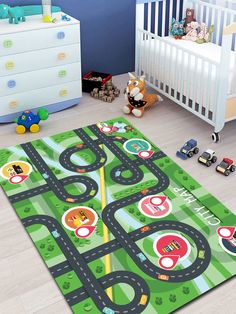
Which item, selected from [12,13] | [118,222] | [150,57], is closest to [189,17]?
[150,57]

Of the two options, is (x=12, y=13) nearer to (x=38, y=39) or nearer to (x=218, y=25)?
(x=38, y=39)

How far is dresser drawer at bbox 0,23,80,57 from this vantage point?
270cm

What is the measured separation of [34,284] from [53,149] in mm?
1077

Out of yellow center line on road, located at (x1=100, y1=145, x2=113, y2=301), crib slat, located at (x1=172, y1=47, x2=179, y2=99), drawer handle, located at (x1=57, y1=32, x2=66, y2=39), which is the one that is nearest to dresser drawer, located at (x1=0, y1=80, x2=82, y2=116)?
drawer handle, located at (x1=57, y1=32, x2=66, y2=39)

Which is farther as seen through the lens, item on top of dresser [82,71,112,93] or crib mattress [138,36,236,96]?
item on top of dresser [82,71,112,93]

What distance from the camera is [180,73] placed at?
2.91 m

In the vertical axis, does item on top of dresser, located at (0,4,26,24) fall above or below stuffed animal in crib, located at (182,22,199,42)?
above

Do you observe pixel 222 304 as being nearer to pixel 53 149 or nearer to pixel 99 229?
pixel 99 229

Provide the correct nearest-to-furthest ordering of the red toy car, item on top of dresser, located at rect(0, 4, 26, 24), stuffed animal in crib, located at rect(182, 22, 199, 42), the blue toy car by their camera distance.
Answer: the red toy car → the blue toy car → item on top of dresser, located at rect(0, 4, 26, 24) → stuffed animal in crib, located at rect(182, 22, 199, 42)

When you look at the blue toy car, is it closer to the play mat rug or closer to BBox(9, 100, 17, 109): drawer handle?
the play mat rug

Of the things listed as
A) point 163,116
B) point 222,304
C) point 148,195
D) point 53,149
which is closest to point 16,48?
point 53,149

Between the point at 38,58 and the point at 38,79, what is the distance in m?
0.15

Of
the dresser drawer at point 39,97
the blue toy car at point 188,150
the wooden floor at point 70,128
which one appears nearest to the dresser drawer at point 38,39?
the dresser drawer at point 39,97

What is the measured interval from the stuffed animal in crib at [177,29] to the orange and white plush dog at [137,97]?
56 cm
